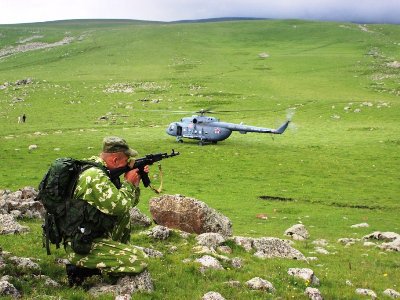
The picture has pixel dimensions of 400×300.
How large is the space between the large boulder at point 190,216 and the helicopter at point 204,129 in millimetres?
27941

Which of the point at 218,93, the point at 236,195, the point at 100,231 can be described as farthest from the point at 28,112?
the point at 100,231

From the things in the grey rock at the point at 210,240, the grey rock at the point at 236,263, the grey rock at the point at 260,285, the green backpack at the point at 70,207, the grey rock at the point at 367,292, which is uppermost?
the green backpack at the point at 70,207

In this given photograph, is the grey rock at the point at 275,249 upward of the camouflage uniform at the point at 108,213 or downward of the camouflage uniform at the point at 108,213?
downward

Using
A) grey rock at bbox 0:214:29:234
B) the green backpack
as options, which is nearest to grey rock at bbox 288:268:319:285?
the green backpack

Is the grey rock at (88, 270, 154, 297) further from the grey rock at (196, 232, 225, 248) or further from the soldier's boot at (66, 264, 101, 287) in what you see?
the grey rock at (196, 232, 225, 248)

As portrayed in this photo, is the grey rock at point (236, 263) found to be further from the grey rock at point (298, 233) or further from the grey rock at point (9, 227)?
the grey rock at point (298, 233)

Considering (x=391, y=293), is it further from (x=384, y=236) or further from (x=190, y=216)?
(x=384, y=236)

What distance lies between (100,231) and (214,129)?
3723 cm

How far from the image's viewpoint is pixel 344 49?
144 metres

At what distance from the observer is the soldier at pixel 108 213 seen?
9859 millimetres

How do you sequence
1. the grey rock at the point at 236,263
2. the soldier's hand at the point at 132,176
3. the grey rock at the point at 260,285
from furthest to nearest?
the grey rock at the point at 236,263 < the grey rock at the point at 260,285 < the soldier's hand at the point at 132,176

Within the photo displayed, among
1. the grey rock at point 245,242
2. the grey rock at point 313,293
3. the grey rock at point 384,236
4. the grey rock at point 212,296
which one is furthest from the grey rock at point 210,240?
the grey rock at point 384,236

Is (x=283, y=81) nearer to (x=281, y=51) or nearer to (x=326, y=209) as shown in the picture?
(x=281, y=51)

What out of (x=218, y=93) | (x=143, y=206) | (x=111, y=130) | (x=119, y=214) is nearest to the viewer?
(x=119, y=214)
